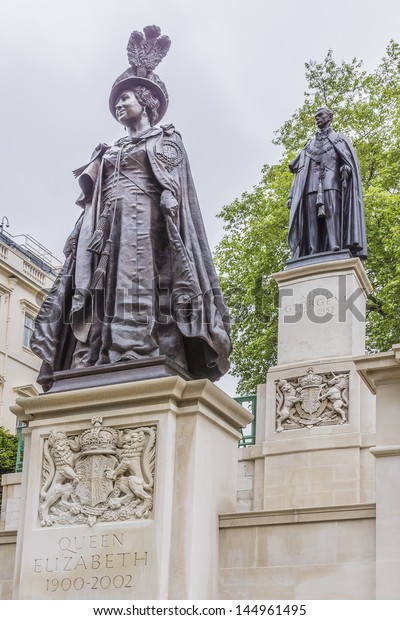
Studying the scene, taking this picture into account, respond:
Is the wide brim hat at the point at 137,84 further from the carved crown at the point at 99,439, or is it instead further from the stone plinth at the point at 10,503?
the stone plinth at the point at 10,503

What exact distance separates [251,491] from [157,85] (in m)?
6.86

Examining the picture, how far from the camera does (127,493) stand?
25.9 ft

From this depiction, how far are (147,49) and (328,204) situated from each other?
705 centimetres

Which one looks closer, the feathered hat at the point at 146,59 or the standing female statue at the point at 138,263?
the standing female statue at the point at 138,263

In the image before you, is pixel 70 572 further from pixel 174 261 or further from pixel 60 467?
pixel 174 261

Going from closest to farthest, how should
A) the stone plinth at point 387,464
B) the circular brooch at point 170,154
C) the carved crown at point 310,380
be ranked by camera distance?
the stone plinth at point 387,464 → the circular brooch at point 170,154 → the carved crown at point 310,380

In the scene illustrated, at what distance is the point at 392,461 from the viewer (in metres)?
7.55

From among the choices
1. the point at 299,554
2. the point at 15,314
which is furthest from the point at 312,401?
the point at 15,314

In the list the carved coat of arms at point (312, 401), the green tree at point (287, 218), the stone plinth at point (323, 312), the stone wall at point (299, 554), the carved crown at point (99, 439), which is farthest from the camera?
the green tree at point (287, 218)

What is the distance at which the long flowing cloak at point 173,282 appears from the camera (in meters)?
8.69

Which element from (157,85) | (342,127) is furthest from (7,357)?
(157,85)

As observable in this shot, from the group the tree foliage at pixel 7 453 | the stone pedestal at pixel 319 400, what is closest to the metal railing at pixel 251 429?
the stone pedestal at pixel 319 400

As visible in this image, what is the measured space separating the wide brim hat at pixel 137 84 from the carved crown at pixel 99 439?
3188mm

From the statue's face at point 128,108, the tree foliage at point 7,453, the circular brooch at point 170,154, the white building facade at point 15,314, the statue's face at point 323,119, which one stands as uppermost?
the white building facade at point 15,314
